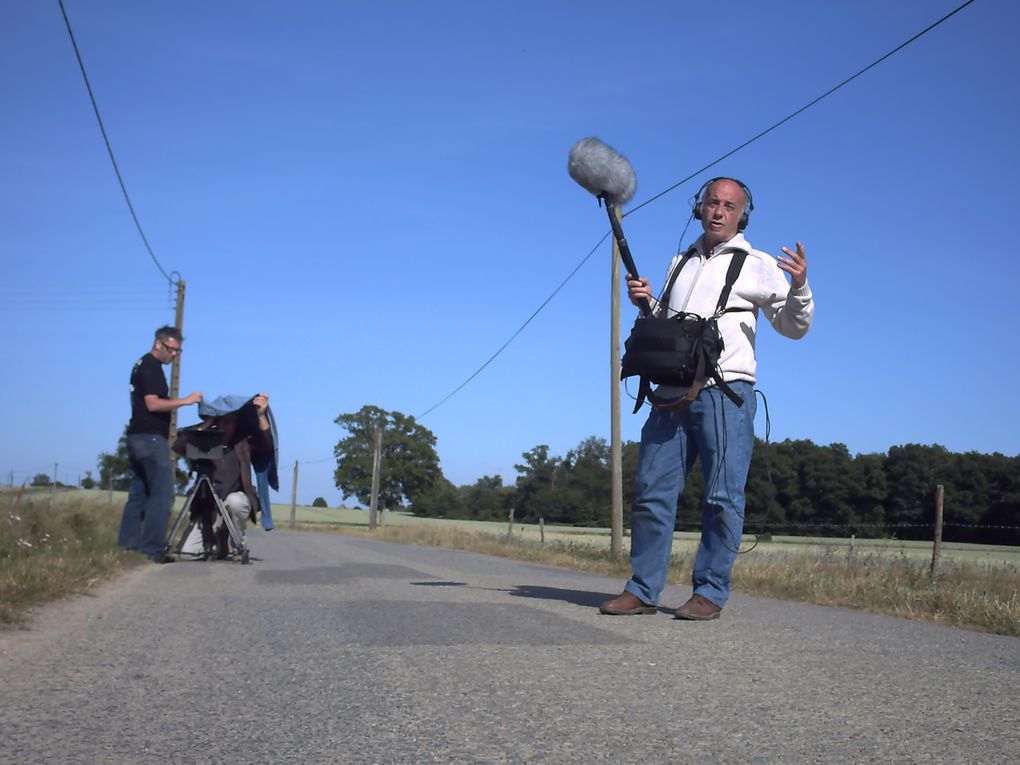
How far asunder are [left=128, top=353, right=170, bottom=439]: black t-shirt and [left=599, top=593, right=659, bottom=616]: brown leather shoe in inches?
211

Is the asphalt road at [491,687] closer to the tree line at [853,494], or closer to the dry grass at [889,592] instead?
the dry grass at [889,592]

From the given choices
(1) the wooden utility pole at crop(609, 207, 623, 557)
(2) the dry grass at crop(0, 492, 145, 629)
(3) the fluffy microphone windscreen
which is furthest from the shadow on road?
(1) the wooden utility pole at crop(609, 207, 623, 557)

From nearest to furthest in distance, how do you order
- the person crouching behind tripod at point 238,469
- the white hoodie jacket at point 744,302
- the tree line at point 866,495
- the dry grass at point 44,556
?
the white hoodie jacket at point 744,302 → the dry grass at point 44,556 → the person crouching behind tripod at point 238,469 → the tree line at point 866,495

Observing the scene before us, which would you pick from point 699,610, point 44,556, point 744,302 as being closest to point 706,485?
point 699,610

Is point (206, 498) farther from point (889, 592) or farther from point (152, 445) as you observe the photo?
point (889, 592)

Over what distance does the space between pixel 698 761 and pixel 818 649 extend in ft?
6.27

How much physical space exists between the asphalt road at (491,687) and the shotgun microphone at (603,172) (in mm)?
2331

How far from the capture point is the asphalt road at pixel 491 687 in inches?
108

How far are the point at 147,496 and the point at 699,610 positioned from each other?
6.11 metres

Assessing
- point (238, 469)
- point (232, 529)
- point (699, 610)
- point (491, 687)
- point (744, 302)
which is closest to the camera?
point (491, 687)

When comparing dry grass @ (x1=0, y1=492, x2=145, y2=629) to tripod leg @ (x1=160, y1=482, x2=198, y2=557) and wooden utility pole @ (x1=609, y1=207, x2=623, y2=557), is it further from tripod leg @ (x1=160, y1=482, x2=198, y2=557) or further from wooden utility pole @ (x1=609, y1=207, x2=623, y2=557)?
wooden utility pole @ (x1=609, y1=207, x2=623, y2=557)

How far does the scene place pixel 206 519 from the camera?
1012 cm

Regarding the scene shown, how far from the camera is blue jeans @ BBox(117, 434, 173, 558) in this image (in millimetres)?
9328

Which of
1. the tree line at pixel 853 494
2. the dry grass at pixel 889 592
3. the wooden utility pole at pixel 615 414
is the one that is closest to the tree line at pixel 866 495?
the tree line at pixel 853 494
